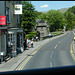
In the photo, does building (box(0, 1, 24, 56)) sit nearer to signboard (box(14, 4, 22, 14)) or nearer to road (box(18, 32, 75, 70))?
signboard (box(14, 4, 22, 14))

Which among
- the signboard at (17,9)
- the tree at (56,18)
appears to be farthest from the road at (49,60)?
the signboard at (17,9)

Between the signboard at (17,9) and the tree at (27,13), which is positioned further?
the tree at (27,13)

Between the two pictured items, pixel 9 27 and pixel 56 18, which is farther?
pixel 9 27

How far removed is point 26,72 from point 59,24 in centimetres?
214

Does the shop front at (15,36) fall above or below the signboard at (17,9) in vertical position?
below

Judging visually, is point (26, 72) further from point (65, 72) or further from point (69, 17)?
point (69, 17)

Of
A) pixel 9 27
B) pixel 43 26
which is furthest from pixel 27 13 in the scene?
pixel 43 26

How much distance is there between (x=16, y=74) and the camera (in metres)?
1.10

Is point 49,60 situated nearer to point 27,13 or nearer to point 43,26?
point 27,13

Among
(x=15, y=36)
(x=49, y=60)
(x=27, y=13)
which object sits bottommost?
(x=49, y=60)

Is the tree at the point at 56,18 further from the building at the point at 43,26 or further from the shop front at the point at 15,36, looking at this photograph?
the shop front at the point at 15,36

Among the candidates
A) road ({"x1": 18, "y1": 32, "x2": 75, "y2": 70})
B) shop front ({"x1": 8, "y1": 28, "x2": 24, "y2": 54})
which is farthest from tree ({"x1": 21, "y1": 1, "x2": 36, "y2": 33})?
road ({"x1": 18, "y1": 32, "x2": 75, "y2": 70})

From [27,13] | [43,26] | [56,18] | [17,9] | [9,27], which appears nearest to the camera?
[17,9]

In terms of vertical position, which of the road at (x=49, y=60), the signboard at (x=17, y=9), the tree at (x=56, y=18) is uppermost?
the signboard at (x=17, y=9)
